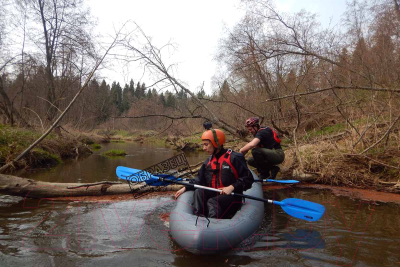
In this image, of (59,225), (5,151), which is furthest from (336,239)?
(5,151)

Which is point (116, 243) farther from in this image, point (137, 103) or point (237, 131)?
point (237, 131)

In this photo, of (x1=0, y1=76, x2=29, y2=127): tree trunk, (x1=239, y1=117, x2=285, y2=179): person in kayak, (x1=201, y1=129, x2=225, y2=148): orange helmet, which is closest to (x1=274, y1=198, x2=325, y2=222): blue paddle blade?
(x1=201, y1=129, x2=225, y2=148): orange helmet

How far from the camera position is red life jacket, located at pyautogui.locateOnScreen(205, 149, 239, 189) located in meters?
3.38

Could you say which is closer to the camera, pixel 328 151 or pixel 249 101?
pixel 328 151

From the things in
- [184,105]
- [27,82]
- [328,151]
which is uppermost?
[27,82]

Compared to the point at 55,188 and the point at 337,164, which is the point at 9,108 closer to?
the point at 55,188

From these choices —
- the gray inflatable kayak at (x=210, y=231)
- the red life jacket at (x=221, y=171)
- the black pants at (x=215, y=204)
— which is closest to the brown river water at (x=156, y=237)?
the gray inflatable kayak at (x=210, y=231)

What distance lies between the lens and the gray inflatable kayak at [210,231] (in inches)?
104

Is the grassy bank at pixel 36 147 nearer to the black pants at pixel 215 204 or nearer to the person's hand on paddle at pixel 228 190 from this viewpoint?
the black pants at pixel 215 204

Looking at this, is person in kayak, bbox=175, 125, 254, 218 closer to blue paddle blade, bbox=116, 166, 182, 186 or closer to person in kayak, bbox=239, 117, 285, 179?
blue paddle blade, bbox=116, 166, 182, 186

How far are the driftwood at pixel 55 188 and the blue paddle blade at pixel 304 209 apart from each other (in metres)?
2.71

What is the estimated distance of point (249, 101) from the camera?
916cm

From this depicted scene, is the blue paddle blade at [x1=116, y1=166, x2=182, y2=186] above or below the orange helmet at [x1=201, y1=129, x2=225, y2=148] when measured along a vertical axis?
below

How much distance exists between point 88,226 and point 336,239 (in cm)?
320
